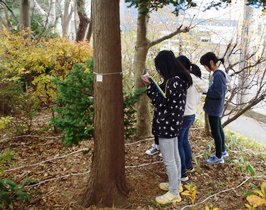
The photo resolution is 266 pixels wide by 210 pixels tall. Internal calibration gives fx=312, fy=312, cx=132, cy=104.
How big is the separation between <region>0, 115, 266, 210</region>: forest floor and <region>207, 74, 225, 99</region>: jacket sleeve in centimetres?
103

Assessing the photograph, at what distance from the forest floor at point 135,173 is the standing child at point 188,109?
0.93ft

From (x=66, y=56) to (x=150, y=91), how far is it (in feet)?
9.56

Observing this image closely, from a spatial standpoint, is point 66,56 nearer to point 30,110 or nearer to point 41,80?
point 41,80

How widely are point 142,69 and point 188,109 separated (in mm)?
1525

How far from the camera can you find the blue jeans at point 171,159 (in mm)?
3334

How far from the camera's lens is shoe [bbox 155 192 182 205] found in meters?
3.47

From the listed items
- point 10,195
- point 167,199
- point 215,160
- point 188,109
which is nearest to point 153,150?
point 215,160

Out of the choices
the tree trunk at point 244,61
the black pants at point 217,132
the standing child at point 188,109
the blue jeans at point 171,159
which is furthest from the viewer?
the tree trunk at point 244,61

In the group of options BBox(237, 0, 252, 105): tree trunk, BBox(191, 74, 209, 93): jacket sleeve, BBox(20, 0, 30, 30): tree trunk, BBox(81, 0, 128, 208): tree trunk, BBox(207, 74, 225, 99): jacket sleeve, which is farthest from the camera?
BBox(20, 0, 30, 30): tree trunk

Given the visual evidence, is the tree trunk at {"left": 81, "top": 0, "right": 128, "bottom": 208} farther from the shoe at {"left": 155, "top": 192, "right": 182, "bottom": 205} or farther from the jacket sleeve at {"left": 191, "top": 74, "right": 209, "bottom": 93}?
the jacket sleeve at {"left": 191, "top": 74, "right": 209, "bottom": 93}

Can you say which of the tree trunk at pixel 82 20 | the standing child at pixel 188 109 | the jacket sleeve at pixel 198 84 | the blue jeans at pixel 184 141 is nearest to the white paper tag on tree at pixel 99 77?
the standing child at pixel 188 109

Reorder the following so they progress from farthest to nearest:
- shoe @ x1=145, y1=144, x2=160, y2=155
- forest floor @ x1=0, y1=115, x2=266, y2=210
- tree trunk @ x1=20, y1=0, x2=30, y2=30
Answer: tree trunk @ x1=20, y1=0, x2=30, y2=30 < shoe @ x1=145, y1=144, x2=160, y2=155 < forest floor @ x1=0, y1=115, x2=266, y2=210

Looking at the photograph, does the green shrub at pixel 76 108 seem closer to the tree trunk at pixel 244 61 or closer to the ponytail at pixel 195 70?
the ponytail at pixel 195 70

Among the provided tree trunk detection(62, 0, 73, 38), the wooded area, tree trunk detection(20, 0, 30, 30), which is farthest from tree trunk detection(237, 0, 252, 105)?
tree trunk detection(62, 0, 73, 38)
